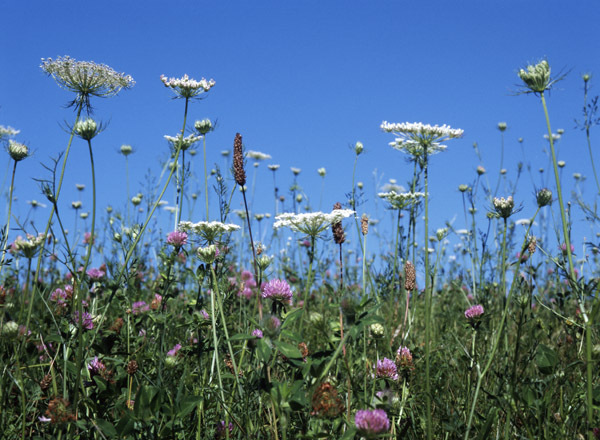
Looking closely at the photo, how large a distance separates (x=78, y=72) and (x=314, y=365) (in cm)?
172

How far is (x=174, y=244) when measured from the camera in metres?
2.80

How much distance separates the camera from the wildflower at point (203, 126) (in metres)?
3.01

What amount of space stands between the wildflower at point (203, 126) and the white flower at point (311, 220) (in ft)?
3.51

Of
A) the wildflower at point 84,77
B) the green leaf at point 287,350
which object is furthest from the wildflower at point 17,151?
the green leaf at point 287,350

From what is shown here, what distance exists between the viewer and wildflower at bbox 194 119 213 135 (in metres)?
3.01

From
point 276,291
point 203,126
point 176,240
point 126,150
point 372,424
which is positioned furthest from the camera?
point 126,150

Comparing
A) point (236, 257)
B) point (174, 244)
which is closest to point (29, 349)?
point (174, 244)

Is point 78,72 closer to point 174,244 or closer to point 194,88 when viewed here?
point 194,88

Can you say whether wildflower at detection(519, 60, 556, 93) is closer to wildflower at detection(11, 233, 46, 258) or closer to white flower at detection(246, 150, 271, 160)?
wildflower at detection(11, 233, 46, 258)

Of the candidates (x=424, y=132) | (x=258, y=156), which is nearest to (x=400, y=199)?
(x=424, y=132)

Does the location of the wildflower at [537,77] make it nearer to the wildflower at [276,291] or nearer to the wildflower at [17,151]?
the wildflower at [276,291]

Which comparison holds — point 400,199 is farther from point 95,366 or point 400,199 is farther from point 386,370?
point 95,366

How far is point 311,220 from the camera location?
2057 millimetres

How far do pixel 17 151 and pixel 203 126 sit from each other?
98cm
